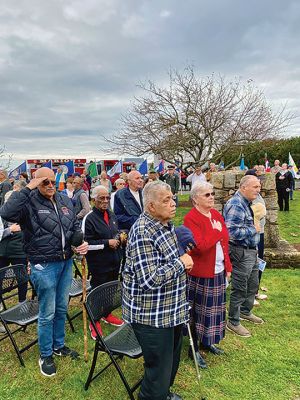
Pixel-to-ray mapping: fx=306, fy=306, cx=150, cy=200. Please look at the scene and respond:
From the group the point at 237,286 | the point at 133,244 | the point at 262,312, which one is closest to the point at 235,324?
the point at 237,286

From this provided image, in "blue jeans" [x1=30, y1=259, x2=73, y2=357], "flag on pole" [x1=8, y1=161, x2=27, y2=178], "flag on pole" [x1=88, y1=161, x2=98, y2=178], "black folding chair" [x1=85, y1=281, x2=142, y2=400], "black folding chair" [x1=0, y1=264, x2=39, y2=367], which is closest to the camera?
"black folding chair" [x1=85, y1=281, x2=142, y2=400]

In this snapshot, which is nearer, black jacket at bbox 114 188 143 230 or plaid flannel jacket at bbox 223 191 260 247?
plaid flannel jacket at bbox 223 191 260 247

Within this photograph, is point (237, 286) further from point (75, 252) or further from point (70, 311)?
point (70, 311)

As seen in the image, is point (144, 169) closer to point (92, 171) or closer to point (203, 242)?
point (92, 171)

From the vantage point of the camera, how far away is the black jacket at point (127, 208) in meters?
4.49

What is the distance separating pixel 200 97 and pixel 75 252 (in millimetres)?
12039

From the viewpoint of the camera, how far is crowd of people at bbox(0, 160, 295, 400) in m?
2.11

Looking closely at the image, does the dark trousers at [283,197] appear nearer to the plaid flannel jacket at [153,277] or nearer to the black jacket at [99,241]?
the black jacket at [99,241]

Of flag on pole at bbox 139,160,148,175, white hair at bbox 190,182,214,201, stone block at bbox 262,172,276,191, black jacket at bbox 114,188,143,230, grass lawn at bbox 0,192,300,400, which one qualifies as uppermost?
flag on pole at bbox 139,160,148,175

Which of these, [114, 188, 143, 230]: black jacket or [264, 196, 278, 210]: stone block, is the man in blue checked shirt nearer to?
[114, 188, 143, 230]: black jacket

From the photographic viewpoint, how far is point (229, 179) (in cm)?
734

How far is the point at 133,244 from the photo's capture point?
2.09 m

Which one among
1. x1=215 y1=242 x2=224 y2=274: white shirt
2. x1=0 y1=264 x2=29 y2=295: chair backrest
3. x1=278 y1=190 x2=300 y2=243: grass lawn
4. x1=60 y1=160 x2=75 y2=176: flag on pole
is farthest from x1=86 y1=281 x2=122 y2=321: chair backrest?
x1=60 y1=160 x2=75 y2=176: flag on pole

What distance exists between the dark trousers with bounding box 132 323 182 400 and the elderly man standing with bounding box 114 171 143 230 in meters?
2.43
